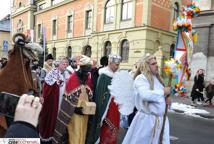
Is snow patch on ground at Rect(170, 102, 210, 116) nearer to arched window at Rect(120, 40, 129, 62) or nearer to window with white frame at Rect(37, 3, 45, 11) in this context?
arched window at Rect(120, 40, 129, 62)

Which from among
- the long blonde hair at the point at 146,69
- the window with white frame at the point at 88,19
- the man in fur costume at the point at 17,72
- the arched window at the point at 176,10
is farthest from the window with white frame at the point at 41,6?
the man in fur costume at the point at 17,72

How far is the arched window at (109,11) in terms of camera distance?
1007 inches

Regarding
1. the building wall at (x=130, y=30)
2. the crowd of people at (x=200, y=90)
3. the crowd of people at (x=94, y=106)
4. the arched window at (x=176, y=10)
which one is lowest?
the crowd of people at (x=200, y=90)

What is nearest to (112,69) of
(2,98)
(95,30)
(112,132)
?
(112,132)

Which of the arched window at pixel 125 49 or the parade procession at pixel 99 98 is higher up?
the arched window at pixel 125 49

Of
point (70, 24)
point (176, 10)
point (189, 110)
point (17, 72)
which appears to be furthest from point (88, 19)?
point (17, 72)

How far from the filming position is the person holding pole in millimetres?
3941

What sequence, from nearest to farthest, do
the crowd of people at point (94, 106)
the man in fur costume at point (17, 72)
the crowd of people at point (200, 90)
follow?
the man in fur costume at point (17, 72), the crowd of people at point (94, 106), the crowd of people at point (200, 90)

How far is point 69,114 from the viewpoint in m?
4.85

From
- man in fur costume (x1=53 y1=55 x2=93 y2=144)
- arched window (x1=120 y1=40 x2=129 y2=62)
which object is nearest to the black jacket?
man in fur costume (x1=53 y1=55 x2=93 y2=144)

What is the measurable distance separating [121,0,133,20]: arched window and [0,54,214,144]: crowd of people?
61.7 feet

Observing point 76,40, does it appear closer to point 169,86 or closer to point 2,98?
point 169,86

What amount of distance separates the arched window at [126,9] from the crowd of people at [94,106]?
1880 centimetres

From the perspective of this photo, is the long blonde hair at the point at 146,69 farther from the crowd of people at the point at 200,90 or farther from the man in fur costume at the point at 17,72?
the crowd of people at the point at 200,90
